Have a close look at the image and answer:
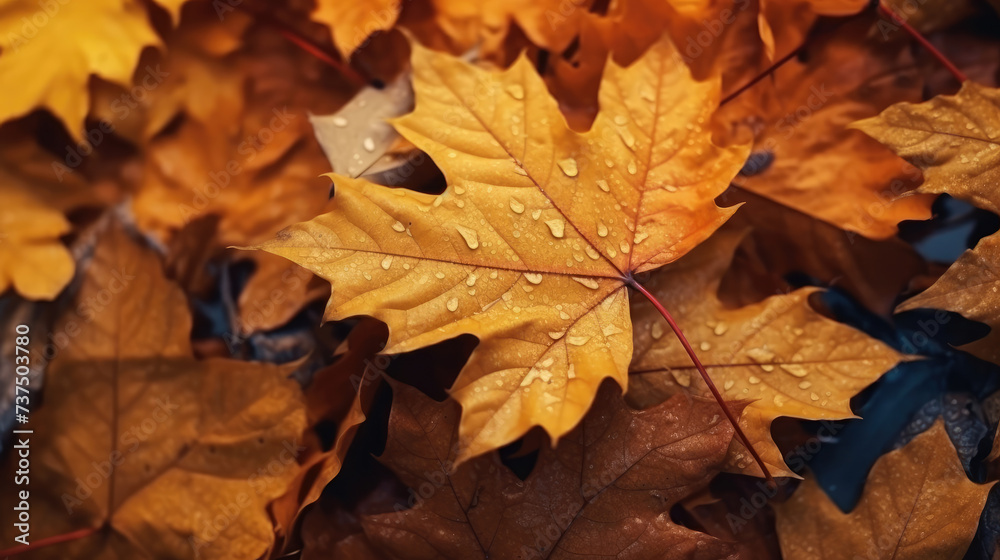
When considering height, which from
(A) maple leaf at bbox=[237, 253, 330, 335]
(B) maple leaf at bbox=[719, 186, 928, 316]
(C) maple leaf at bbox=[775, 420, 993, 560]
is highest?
(B) maple leaf at bbox=[719, 186, 928, 316]

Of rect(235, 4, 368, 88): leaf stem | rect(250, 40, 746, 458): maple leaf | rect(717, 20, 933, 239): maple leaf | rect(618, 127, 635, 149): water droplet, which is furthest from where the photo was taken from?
rect(235, 4, 368, 88): leaf stem

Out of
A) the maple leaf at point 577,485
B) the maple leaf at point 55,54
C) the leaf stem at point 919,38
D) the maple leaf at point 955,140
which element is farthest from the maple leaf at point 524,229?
the maple leaf at point 55,54

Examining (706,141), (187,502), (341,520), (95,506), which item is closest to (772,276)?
(706,141)

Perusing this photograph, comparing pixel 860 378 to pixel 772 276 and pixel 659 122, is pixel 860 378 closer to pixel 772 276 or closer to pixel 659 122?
pixel 772 276

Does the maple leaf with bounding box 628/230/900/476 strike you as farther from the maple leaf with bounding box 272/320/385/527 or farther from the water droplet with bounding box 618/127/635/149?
the maple leaf with bounding box 272/320/385/527

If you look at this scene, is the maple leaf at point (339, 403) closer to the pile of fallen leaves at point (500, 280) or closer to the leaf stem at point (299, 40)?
the pile of fallen leaves at point (500, 280)

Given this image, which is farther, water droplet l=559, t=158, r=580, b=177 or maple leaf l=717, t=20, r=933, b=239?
maple leaf l=717, t=20, r=933, b=239

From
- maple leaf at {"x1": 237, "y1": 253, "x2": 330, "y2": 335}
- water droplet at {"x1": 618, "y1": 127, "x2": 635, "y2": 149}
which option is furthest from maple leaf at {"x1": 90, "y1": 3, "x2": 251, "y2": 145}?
water droplet at {"x1": 618, "y1": 127, "x2": 635, "y2": 149}

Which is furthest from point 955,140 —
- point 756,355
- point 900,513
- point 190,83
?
point 190,83
